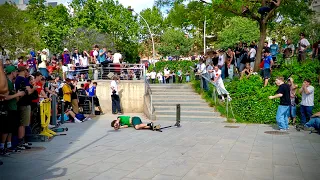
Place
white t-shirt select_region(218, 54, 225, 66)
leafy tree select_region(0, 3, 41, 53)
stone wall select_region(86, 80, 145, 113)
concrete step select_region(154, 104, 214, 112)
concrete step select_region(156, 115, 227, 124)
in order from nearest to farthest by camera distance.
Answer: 1. concrete step select_region(156, 115, 227, 124)
2. concrete step select_region(154, 104, 214, 112)
3. white t-shirt select_region(218, 54, 225, 66)
4. stone wall select_region(86, 80, 145, 113)
5. leafy tree select_region(0, 3, 41, 53)

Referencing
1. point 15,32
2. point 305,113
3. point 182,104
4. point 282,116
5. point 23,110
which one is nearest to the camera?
point 23,110

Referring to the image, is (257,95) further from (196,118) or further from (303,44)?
(303,44)

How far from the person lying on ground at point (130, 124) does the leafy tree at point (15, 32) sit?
105 feet

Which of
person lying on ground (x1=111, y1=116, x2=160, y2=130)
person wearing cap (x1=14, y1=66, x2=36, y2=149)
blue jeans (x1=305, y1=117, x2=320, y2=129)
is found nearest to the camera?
person wearing cap (x1=14, y1=66, x2=36, y2=149)

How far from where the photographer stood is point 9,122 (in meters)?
7.20

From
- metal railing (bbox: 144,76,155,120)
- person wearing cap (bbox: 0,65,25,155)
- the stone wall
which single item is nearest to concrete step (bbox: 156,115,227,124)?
metal railing (bbox: 144,76,155,120)

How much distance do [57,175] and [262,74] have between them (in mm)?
12985

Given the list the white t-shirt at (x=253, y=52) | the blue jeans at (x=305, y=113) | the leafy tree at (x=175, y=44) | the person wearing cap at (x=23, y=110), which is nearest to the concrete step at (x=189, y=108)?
the blue jeans at (x=305, y=113)

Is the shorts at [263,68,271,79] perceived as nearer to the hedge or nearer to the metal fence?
the hedge

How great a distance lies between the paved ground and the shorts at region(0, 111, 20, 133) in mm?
653

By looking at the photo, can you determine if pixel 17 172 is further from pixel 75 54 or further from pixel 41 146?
pixel 75 54

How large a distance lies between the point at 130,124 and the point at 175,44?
122 ft

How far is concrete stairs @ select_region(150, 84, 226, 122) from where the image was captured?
14.4 m

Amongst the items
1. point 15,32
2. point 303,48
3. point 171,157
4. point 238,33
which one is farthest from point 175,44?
point 171,157
